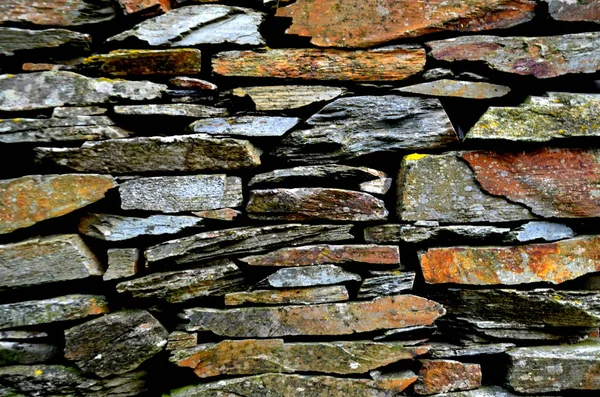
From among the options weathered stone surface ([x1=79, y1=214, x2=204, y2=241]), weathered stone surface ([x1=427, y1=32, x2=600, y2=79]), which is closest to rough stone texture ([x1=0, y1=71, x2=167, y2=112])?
weathered stone surface ([x1=79, y1=214, x2=204, y2=241])

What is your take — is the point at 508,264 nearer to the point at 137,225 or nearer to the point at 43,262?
the point at 137,225

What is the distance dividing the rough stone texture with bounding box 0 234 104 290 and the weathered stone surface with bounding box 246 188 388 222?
1.13 meters

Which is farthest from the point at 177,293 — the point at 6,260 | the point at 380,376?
the point at 380,376

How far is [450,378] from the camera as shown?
105 inches

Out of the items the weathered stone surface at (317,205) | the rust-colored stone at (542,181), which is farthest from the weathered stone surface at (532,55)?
the weathered stone surface at (317,205)

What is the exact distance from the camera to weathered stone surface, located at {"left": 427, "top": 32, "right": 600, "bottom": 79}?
2725 mm

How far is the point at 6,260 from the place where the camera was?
99.9 inches

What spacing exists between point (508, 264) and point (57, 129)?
2.99 metres

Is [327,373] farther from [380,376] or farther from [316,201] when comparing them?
[316,201]

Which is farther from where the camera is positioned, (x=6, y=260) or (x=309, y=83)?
(x=309, y=83)

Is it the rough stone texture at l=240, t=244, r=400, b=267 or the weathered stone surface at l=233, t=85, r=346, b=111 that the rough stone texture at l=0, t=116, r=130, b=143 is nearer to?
the weathered stone surface at l=233, t=85, r=346, b=111

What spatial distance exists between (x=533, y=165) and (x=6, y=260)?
336cm

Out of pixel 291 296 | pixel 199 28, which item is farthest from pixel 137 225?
pixel 199 28

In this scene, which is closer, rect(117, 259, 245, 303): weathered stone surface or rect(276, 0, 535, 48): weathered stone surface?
rect(117, 259, 245, 303): weathered stone surface
